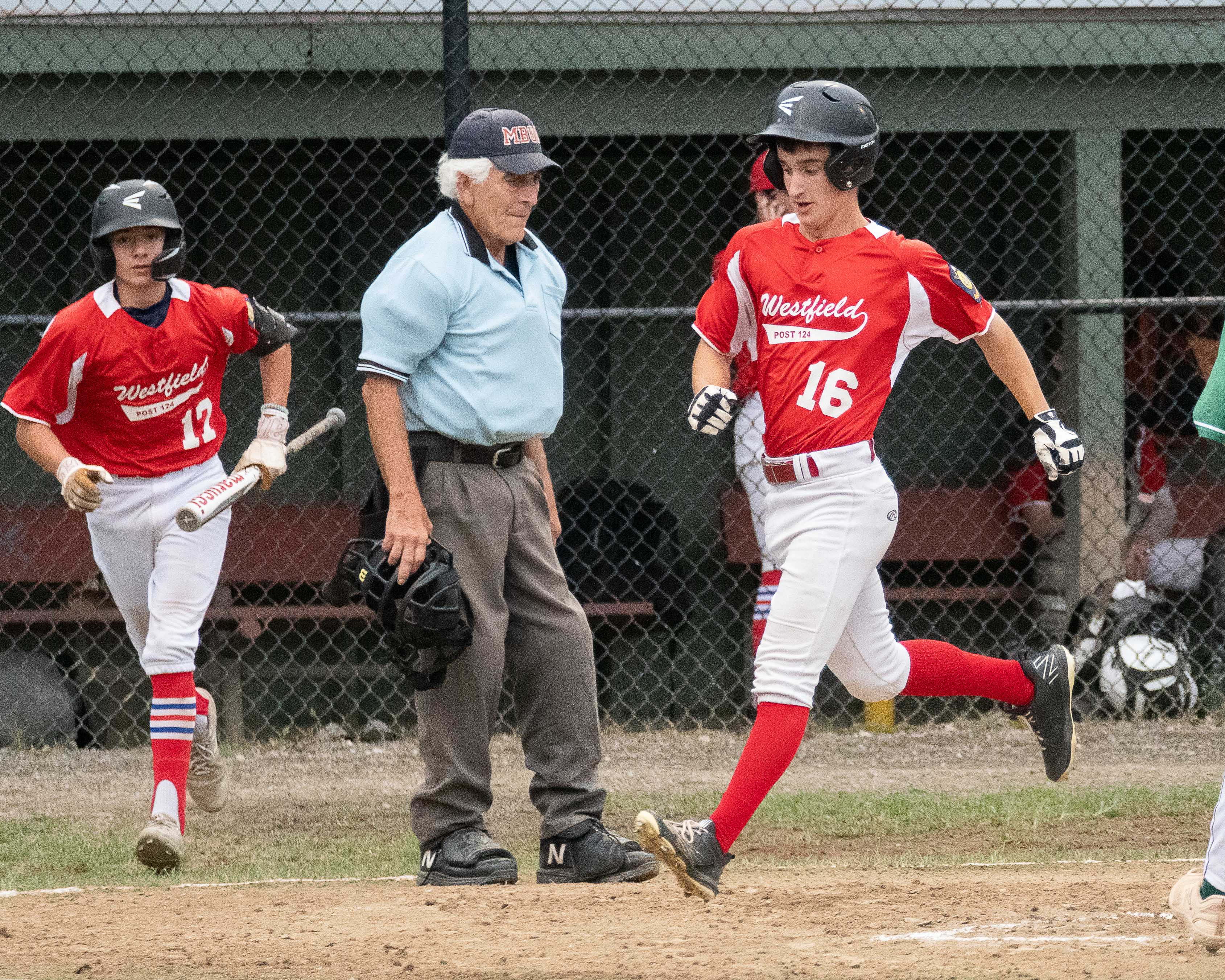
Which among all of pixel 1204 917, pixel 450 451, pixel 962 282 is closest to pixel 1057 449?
pixel 962 282

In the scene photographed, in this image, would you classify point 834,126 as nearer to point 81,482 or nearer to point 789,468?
point 789,468

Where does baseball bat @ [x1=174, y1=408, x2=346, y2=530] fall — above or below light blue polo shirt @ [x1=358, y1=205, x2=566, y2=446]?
below

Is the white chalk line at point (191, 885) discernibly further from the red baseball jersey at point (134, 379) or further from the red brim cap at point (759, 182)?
the red brim cap at point (759, 182)

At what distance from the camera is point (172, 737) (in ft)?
14.5

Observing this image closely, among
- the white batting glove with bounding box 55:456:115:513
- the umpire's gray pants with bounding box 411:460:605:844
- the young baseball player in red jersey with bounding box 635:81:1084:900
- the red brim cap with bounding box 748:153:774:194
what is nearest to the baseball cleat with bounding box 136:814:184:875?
the umpire's gray pants with bounding box 411:460:605:844

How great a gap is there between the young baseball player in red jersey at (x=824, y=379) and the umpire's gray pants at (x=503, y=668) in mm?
624

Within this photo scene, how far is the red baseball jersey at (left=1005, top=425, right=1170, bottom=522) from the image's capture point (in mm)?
6977

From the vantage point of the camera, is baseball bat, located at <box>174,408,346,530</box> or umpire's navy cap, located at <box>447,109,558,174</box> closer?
umpire's navy cap, located at <box>447,109,558,174</box>

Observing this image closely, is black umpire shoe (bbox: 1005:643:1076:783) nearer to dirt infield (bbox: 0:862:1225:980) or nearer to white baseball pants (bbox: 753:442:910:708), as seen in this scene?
dirt infield (bbox: 0:862:1225:980)

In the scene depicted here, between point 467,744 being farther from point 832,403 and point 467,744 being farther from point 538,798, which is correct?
point 832,403

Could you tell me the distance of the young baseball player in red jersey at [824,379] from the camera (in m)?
3.40

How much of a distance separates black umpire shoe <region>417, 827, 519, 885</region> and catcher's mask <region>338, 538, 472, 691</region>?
38cm

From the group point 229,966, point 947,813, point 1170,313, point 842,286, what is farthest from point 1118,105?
point 229,966

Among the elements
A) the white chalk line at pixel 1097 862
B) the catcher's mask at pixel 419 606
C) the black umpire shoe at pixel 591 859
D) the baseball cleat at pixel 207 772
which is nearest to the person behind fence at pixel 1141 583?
the white chalk line at pixel 1097 862
